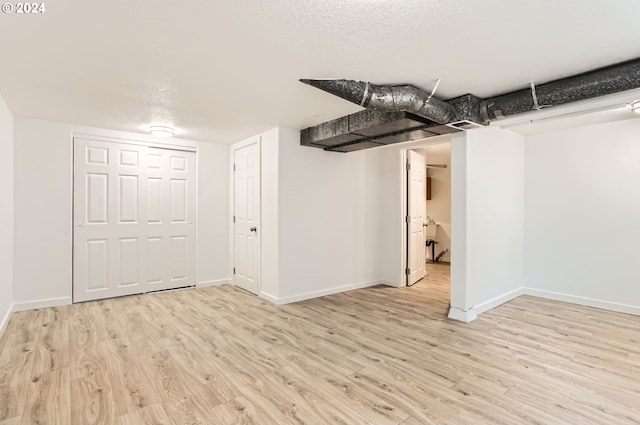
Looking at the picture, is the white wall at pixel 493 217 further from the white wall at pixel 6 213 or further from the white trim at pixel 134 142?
the white wall at pixel 6 213

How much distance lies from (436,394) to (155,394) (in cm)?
187

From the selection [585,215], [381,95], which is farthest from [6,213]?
[585,215]

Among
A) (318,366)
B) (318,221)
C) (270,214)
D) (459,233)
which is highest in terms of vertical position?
(270,214)

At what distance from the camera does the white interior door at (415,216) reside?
5.23 meters

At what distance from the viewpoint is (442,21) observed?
184 centimetres

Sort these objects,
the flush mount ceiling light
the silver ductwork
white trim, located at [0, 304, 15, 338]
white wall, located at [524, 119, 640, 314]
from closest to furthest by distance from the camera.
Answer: the silver ductwork < white trim, located at [0, 304, 15, 338] < white wall, located at [524, 119, 640, 314] < the flush mount ceiling light

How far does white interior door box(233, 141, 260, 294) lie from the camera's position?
4.69 meters

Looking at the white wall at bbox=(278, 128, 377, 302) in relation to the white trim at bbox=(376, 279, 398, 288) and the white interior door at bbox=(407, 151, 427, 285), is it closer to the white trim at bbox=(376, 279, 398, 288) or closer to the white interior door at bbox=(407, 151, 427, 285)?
the white trim at bbox=(376, 279, 398, 288)

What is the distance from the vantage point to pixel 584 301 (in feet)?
13.5

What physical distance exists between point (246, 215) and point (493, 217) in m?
3.43

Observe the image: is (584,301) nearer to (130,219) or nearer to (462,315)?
(462,315)

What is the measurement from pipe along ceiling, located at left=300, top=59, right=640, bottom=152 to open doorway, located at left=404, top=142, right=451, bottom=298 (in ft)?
4.19

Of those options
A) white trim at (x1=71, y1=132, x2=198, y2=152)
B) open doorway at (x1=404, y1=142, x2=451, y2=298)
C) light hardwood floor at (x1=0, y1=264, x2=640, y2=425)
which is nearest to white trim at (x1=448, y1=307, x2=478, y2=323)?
light hardwood floor at (x1=0, y1=264, x2=640, y2=425)

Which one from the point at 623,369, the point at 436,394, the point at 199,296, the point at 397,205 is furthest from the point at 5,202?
the point at 623,369
